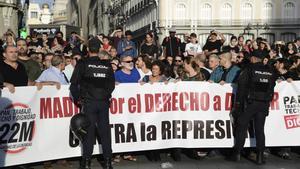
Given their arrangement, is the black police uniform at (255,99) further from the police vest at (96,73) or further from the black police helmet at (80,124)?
the black police helmet at (80,124)

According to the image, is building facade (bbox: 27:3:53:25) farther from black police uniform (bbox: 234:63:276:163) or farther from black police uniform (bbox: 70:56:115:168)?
black police uniform (bbox: 70:56:115:168)

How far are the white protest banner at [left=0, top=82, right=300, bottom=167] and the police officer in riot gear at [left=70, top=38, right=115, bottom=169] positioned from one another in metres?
0.62

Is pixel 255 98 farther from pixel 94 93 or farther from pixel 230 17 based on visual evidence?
pixel 230 17

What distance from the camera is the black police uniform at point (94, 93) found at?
839 cm

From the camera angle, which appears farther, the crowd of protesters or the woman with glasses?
the woman with glasses

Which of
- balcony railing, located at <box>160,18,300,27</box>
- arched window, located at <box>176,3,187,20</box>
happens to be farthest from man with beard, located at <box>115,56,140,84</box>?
arched window, located at <box>176,3,187,20</box>

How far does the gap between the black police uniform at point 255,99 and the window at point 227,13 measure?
238 ft

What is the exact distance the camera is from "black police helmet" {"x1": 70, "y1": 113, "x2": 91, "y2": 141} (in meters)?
8.46

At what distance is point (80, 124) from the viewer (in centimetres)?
846

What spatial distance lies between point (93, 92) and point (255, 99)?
275 cm

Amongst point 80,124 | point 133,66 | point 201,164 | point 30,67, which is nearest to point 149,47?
point 133,66

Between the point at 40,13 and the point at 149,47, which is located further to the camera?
the point at 40,13

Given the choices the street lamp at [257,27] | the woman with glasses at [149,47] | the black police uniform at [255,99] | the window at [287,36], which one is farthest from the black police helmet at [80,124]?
the window at [287,36]

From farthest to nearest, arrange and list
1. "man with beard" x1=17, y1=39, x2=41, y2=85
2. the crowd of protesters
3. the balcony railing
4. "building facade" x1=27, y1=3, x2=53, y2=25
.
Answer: "building facade" x1=27, y1=3, x2=53, y2=25 → the balcony railing → "man with beard" x1=17, y1=39, x2=41, y2=85 → the crowd of protesters
